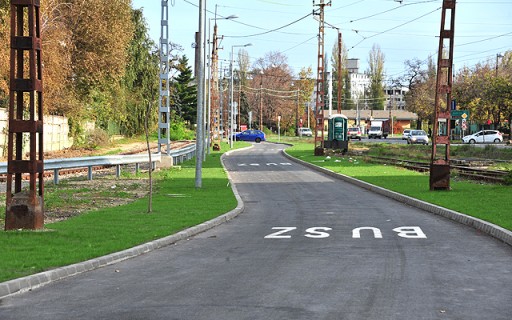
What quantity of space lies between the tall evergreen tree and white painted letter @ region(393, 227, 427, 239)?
11322 centimetres

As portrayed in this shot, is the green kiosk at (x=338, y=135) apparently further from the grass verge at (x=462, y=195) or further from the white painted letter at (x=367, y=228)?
the white painted letter at (x=367, y=228)

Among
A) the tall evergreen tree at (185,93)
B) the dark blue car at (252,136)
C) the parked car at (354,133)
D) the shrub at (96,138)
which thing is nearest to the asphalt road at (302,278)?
the shrub at (96,138)

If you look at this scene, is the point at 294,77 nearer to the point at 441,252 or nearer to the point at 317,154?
the point at 317,154

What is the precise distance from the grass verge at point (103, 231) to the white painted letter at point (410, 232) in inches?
161

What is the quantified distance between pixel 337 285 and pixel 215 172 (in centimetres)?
2815

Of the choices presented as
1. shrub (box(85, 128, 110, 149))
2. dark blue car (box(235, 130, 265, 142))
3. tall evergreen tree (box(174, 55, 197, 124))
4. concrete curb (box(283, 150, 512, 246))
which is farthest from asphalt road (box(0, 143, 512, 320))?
tall evergreen tree (box(174, 55, 197, 124))

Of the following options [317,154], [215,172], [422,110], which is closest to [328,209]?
[215,172]

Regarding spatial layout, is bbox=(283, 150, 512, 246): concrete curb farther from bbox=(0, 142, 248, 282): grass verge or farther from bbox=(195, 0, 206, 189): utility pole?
bbox=(195, 0, 206, 189): utility pole

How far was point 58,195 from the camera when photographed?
71.7 ft

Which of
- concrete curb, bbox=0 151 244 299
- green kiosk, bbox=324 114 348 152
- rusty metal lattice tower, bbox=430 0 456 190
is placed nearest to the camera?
concrete curb, bbox=0 151 244 299

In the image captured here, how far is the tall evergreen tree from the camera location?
131m

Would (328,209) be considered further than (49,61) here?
No

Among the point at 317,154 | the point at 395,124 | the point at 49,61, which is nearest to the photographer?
the point at 49,61

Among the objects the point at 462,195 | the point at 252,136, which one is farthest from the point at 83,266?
the point at 252,136
